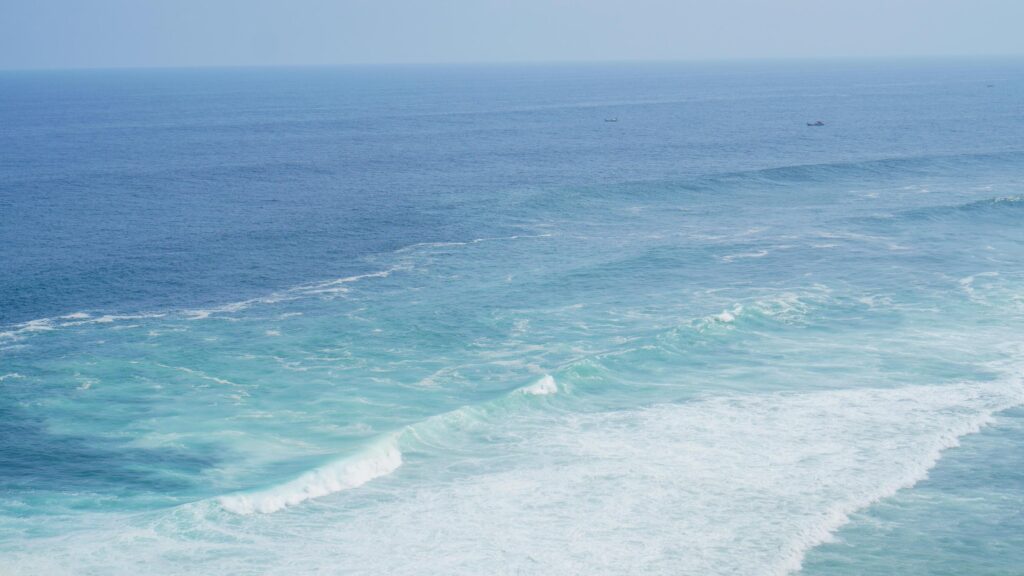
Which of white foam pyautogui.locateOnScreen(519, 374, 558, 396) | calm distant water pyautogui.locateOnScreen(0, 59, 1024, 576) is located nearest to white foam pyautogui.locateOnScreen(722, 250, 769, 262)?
calm distant water pyautogui.locateOnScreen(0, 59, 1024, 576)

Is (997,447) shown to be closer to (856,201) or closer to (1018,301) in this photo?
(1018,301)

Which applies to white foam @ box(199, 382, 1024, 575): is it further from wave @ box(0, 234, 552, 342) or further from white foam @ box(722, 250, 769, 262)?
white foam @ box(722, 250, 769, 262)

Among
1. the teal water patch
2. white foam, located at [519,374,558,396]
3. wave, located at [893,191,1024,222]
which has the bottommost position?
the teal water patch

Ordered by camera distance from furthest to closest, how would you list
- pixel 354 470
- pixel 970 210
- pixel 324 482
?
pixel 970 210 → pixel 354 470 → pixel 324 482

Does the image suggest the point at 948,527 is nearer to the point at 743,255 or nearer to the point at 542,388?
the point at 542,388

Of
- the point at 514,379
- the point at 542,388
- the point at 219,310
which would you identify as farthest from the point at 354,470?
the point at 219,310

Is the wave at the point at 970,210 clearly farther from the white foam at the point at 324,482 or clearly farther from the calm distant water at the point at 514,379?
the white foam at the point at 324,482

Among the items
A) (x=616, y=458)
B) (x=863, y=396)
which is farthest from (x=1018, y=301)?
(x=616, y=458)
